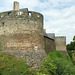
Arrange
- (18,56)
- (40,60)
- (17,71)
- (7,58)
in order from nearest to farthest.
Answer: (17,71) → (7,58) → (18,56) → (40,60)

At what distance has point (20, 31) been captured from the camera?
10.9 meters

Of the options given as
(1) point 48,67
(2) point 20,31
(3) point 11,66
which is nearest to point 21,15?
(2) point 20,31

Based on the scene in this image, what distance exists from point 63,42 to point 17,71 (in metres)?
16.0

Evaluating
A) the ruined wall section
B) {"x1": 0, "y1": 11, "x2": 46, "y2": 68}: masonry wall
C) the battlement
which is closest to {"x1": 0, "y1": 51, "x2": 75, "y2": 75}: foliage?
{"x1": 0, "y1": 11, "x2": 46, "y2": 68}: masonry wall

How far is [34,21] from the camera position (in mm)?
11492

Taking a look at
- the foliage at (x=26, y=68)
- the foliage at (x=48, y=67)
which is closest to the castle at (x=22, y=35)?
the foliage at (x=48, y=67)

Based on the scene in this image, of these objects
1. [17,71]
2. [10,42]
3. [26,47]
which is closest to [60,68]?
[26,47]

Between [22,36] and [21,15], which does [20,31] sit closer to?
[22,36]

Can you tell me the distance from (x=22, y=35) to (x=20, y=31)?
451 mm

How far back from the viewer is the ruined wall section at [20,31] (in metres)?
10.9

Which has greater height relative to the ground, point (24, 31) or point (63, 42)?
point (24, 31)

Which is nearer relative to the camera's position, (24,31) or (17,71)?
(17,71)

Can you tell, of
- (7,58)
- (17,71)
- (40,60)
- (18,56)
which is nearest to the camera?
(17,71)

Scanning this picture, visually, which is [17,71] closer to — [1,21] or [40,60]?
[40,60]
